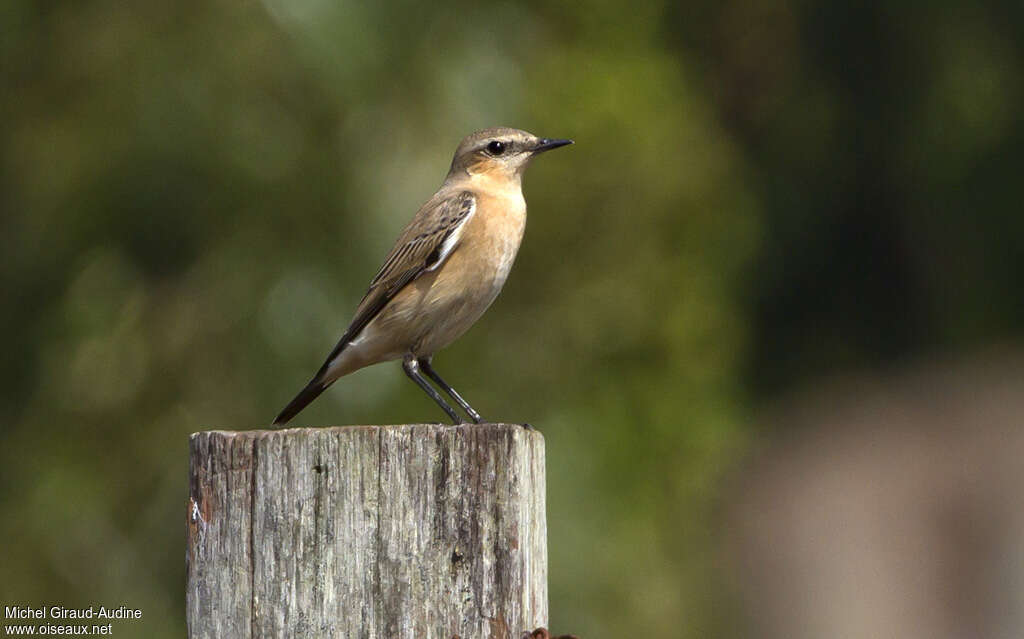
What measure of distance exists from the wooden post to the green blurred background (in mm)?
4143

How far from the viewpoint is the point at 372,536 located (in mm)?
3652

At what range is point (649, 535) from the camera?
9.57 m

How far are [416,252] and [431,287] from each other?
0.17 metres

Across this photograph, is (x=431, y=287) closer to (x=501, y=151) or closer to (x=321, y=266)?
(x=501, y=151)

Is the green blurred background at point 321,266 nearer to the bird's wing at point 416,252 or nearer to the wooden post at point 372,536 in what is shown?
the bird's wing at point 416,252

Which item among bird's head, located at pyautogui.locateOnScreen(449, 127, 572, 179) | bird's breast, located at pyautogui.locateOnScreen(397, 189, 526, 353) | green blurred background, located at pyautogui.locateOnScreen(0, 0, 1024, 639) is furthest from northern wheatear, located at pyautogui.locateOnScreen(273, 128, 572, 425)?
green blurred background, located at pyautogui.locateOnScreen(0, 0, 1024, 639)

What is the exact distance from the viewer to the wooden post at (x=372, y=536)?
3.64m

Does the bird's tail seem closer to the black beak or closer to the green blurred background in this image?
the black beak

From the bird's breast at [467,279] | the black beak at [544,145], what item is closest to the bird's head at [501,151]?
the black beak at [544,145]

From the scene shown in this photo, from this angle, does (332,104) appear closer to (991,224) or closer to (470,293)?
(470,293)

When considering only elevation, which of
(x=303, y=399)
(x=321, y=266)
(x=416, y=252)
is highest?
(x=321, y=266)

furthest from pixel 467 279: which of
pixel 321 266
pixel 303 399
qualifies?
pixel 321 266

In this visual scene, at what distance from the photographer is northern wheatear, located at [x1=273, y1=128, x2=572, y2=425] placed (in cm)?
618

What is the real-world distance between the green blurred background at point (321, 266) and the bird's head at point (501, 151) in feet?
4.55
